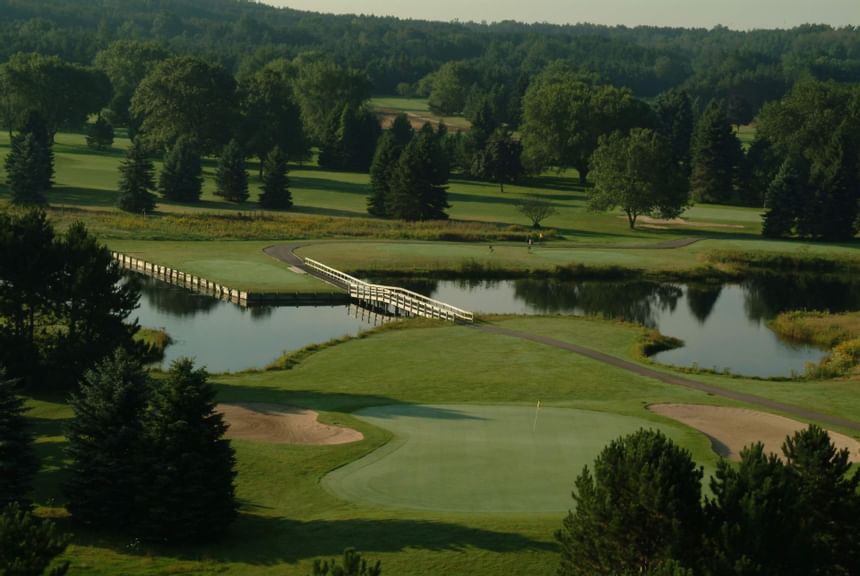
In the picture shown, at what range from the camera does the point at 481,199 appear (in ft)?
430

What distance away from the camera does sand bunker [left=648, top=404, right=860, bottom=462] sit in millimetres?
42781

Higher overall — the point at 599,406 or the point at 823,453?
the point at 823,453

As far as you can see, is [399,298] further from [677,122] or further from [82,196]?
[677,122]

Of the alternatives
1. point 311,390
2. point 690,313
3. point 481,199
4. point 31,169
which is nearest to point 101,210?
point 31,169

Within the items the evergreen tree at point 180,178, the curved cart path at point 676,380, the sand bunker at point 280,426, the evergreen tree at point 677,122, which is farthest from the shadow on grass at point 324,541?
the evergreen tree at point 677,122

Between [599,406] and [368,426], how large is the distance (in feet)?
33.4

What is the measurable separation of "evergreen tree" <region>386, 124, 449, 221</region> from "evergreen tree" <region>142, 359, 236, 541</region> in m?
82.2

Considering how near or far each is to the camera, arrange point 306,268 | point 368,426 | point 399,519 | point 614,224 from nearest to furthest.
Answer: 1. point 399,519
2. point 368,426
3. point 306,268
4. point 614,224

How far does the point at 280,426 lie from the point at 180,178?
80593 mm

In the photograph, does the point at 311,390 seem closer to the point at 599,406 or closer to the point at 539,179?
the point at 599,406

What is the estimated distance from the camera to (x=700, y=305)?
269 feet

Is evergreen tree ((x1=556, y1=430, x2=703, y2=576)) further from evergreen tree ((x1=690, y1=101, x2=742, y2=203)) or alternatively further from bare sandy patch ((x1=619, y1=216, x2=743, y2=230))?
evergreen tree ((x1=690, y1=101, x2=742, y2=203))

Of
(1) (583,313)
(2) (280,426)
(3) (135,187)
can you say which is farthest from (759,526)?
(3) (135,187)

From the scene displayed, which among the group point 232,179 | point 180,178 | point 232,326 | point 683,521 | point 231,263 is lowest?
point 232,326
